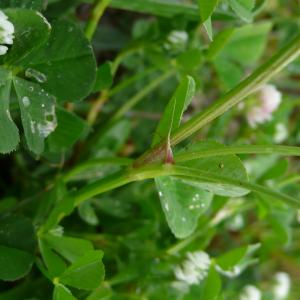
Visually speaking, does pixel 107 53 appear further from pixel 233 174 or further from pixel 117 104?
pixel 233 174

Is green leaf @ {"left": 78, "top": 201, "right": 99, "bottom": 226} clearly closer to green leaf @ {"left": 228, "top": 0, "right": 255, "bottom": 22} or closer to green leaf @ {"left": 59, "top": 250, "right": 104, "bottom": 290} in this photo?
green leaf @ {"left": 59, "top": 250, "right": 104, "bottom": 290}

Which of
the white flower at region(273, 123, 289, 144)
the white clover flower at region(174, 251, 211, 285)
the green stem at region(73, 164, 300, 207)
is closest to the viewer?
the green stem at region(73, 164, 300, 207)

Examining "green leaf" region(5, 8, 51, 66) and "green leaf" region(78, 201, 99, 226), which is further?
"green leaf" region(78, 201, 99, 226)

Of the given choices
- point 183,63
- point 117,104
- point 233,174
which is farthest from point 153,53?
point 233,174

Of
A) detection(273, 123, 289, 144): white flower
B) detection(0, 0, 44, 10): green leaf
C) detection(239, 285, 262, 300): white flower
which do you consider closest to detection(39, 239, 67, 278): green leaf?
detection(0, 0, 44, 10): green leaf

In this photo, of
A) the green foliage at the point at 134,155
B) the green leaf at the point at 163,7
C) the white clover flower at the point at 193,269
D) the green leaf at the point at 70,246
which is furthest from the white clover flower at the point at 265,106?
the green leaf at the point at 70,246

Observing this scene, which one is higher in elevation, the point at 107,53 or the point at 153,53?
the point at 153,53

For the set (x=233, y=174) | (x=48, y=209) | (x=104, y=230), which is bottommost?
(x=104, y=230)

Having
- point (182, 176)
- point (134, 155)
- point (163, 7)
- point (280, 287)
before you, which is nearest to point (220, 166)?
point (182, 176)
